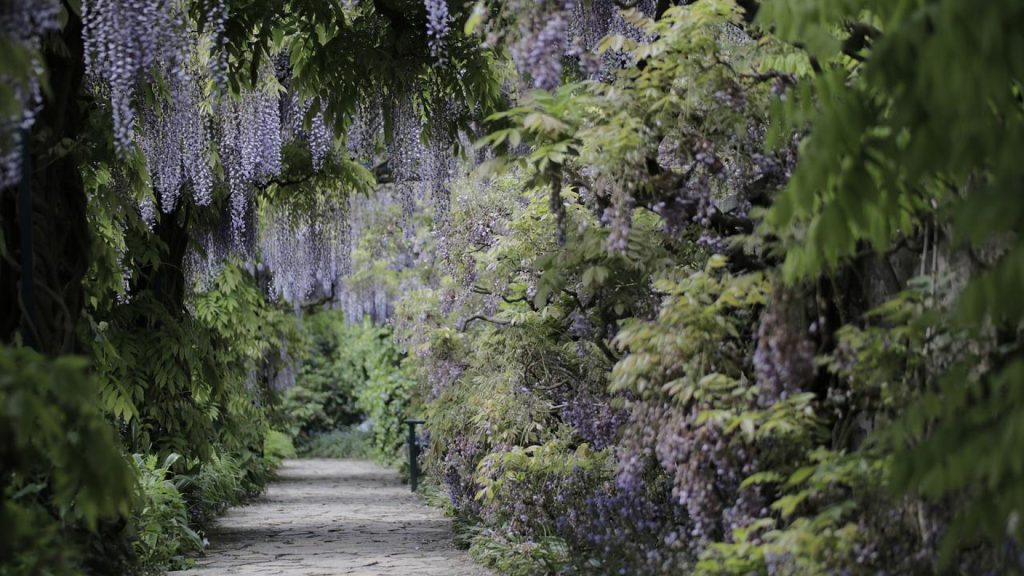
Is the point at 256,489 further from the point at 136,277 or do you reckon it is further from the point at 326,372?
the point at 326,372

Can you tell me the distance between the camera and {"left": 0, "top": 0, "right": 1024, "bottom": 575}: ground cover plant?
292 centimetres

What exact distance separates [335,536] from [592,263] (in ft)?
16.5

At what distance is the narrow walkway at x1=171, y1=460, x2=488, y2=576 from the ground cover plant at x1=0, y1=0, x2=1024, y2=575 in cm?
40

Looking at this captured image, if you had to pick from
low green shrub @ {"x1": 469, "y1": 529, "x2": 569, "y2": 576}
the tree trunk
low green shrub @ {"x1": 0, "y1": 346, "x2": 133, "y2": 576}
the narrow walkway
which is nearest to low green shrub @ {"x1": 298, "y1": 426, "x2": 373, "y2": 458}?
the narrow walkway

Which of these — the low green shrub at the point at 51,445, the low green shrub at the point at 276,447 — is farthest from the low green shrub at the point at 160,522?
the low green shrub at the point at 276,447

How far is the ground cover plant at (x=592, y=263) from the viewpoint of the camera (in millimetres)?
2922

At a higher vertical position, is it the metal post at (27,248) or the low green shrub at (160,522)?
the metal post at (27,248)

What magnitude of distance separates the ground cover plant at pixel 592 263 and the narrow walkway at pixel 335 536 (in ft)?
1.30

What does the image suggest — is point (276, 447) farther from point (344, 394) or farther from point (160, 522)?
point (160, 522)

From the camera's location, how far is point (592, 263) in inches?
238

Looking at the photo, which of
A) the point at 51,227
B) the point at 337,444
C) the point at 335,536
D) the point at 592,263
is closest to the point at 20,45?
the point at 51,227

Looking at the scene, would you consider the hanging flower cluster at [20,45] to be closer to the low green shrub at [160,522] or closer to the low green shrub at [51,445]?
the low green shrub at [51,445]

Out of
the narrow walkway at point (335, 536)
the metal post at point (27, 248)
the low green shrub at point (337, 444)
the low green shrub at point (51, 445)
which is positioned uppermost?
the metal post at point (27, 248)

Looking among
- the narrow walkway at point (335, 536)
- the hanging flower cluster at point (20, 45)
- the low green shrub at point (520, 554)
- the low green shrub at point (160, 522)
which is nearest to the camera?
the hanging flower cluster at point (20, 45)
